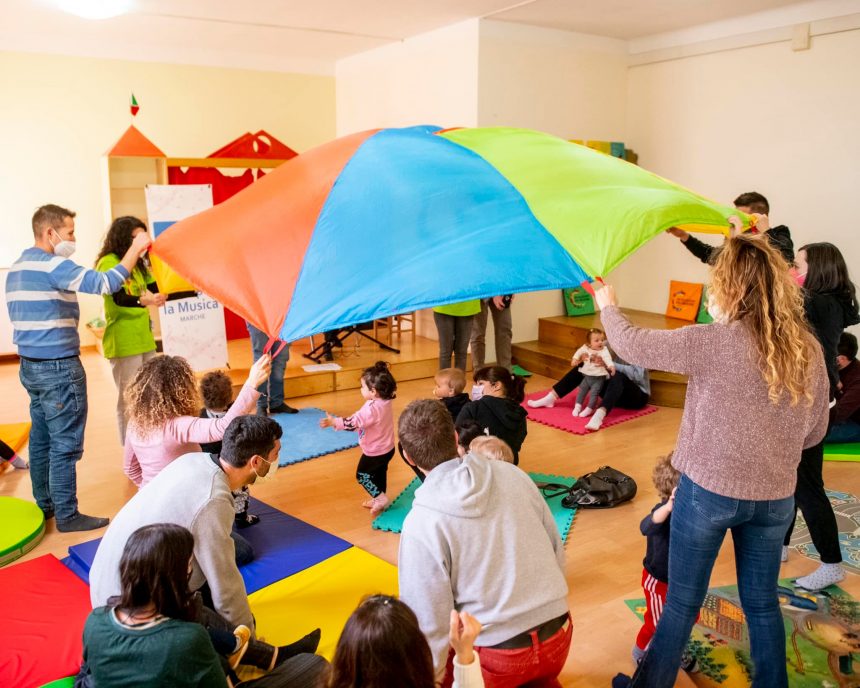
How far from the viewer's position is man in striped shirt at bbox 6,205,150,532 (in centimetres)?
362

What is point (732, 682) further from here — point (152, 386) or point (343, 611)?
point (152, 386)

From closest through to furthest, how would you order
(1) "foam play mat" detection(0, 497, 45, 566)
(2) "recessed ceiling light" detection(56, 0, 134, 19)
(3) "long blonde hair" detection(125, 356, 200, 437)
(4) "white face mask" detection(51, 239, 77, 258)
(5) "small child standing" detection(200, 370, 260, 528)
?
(3) "long blonde hair" detection(125, 356, 200, 437)
(1) "foam play mat" detection(0, 497, 45, 566)
(4) "white face mask" detection(51, 239, 77, 258)
(5) "small child standing" detection(200, 370, 260, 528)
(2) "recessed ceiling light" detection(56, 0, 134, 19)

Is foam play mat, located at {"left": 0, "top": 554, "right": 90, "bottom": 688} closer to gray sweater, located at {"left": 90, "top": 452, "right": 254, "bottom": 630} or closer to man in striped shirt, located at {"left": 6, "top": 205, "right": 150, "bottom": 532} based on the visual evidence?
man in striped shirt, located at {"left": 6, "top": 205, "right": 150, "bottom": 532}

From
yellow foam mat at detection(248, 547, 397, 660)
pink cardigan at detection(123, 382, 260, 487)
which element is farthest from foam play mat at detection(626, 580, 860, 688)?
pink cardigan at detection(123, 382, 260, 487)

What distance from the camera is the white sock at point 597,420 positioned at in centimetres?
553

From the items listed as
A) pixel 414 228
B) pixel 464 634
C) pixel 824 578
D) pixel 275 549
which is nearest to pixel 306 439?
pixel 275 549

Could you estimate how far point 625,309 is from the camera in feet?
26.7

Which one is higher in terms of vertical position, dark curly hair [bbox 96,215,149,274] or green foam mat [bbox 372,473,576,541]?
dark curly hair [bbox 96,215,149,274]

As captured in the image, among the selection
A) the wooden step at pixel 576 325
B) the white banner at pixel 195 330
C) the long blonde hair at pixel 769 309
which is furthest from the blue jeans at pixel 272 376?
the long blonde hair at pixel 769 309

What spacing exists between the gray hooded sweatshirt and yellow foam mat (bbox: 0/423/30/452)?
417cm

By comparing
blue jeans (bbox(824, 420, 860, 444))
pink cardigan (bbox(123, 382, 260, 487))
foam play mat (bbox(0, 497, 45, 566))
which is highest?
pink cardigan (bbox(123, 382, 260, 487))

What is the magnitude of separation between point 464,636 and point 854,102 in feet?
19.7

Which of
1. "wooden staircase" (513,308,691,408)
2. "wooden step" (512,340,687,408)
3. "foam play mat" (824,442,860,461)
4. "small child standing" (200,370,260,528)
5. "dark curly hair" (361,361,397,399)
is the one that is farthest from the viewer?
"wooden staircase" (513,308,691,408)

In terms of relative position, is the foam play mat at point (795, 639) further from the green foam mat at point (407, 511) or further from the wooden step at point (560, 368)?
the wooden step at point (560, 368)
